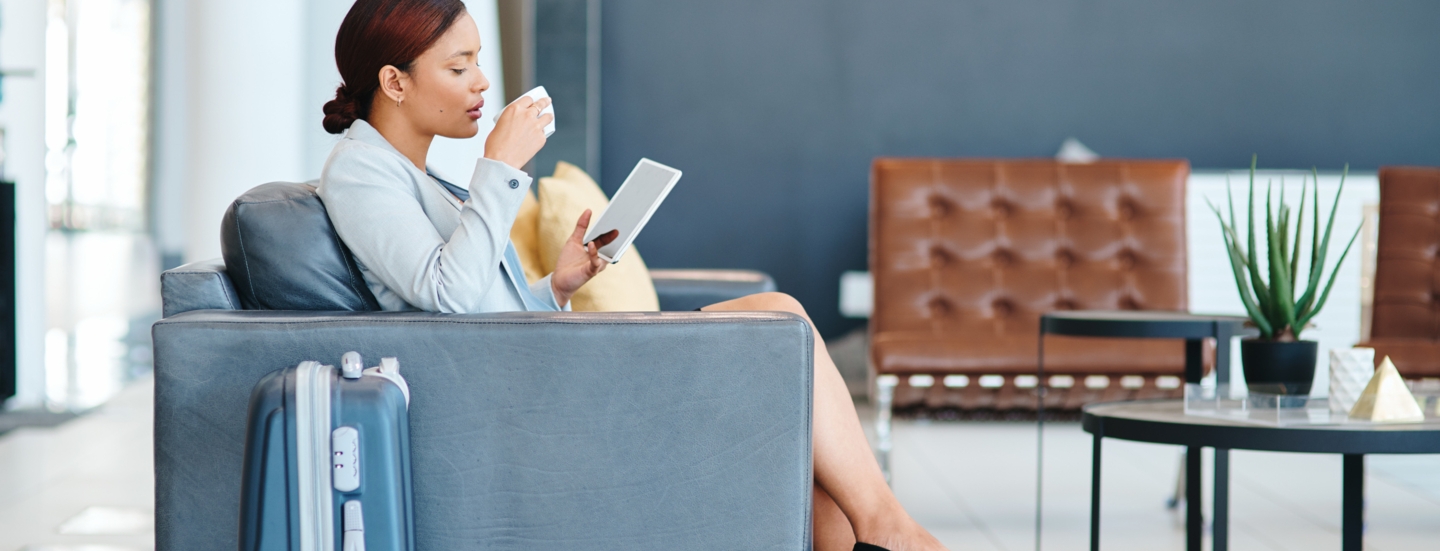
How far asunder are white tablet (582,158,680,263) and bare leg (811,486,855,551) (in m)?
0.42

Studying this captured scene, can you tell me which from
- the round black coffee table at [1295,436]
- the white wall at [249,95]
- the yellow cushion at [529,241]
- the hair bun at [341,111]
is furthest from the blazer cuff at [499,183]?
the white wall at [249,95]

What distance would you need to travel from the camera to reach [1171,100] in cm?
407

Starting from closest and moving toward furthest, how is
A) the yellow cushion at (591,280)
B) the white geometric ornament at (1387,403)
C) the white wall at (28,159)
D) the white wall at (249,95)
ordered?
1. the white geometric ornament at (1387,403)
2. the yellow cushion at (591,280)
3. the white wall at (249,95)
4. the white wall at (28,159)

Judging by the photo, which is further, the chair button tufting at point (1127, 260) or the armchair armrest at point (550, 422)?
the chair button tufting at point (1127, 260)

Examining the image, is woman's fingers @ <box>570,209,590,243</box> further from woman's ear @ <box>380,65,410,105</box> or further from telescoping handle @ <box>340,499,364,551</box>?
telescoping handle @ <box>340,499,364,551</box>

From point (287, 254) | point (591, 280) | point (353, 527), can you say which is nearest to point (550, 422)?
point (353, 527)

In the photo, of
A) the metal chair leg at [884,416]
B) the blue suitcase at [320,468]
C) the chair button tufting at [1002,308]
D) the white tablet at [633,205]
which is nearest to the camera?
the blue suitcase at [320,468]

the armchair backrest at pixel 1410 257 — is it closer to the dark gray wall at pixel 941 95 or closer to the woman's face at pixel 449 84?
the dark gray wall at pixel 941 95

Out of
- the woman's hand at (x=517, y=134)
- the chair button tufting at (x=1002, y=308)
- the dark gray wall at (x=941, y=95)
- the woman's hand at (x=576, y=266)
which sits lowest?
the chair button tufting at (x=1002, y=308)

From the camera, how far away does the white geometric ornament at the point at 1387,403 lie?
1395mm

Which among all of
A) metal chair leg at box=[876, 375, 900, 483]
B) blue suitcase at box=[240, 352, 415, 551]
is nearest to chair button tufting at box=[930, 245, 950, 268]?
metal chair leg at box=[876, 375, 900, 483]

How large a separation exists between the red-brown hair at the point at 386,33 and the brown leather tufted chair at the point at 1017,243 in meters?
2.09

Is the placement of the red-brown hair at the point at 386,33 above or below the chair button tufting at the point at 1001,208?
above

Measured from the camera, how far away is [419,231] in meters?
1.32
